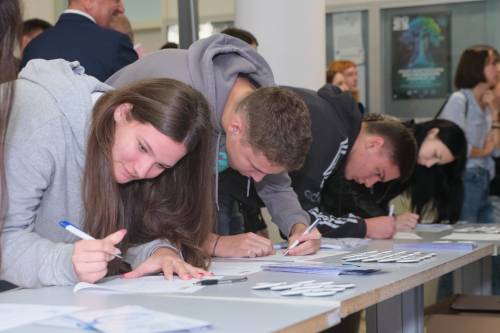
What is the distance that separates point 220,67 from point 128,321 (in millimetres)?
1300

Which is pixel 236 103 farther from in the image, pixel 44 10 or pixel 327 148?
pixel 44 10

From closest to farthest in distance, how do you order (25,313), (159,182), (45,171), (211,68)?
1. (25,313)
2. (45,171)
3. (159,182)
4. (211,68)

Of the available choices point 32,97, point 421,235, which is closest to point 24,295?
point 32,97

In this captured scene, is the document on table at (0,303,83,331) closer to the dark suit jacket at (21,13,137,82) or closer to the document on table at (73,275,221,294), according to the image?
the document on table at (73,275,221,294)

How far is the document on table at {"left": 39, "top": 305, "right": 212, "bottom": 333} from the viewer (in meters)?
1.35

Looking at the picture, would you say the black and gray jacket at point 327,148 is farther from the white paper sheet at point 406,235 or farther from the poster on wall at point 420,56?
the poster on wall at point 420,56

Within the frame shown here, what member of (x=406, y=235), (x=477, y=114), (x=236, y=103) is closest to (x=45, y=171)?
(x=236, y=103)

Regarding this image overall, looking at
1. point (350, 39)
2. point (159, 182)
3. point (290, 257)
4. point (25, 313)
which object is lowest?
point (290, 257)

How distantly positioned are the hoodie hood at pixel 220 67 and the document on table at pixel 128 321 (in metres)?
1.09

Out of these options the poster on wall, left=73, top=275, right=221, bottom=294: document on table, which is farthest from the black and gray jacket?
the poster on wall

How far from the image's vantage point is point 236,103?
2553 millimetres

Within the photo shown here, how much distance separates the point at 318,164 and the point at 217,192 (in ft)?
1.17

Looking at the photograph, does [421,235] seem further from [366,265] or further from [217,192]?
[366,265]

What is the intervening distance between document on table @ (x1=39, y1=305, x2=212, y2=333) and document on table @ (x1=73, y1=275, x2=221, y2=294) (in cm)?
25
